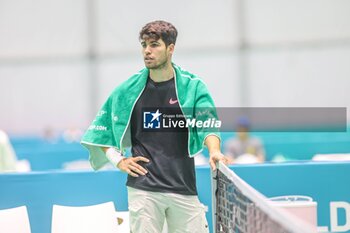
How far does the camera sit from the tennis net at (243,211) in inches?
91.7

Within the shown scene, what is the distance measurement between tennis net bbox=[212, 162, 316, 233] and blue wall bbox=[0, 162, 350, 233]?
1534mm

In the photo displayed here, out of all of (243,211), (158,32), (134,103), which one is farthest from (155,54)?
(243,211)

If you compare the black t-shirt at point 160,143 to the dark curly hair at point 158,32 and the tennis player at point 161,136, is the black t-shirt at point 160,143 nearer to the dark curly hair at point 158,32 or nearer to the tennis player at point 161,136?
the tennis player at point 161,136

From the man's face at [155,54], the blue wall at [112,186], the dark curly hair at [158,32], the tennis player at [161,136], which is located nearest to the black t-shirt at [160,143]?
the tennis player at [161,136]

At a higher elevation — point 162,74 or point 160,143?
point 162,74

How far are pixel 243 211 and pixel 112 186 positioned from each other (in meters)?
2.35

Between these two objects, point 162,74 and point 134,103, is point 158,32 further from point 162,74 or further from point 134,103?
point 134,103

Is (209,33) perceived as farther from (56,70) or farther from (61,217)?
(61,217)

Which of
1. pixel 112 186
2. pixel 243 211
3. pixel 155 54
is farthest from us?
pixel 112 186

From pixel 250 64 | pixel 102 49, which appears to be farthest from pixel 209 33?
pixel 102 49

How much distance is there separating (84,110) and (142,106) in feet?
30.4

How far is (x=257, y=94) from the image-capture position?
12.9 metres

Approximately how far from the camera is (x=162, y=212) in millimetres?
3990

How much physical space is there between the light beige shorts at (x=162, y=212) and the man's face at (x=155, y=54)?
659 millimetres
